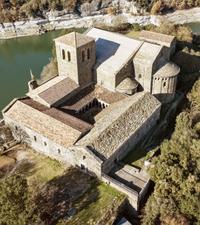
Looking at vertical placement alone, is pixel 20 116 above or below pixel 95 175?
above

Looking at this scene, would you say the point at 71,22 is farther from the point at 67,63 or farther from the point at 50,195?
the point at 50,195

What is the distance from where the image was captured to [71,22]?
74.3 metres

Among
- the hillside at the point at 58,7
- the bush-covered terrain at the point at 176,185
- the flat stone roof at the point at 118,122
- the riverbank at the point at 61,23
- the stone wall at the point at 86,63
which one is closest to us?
the bush-covered terrain at the point at 176,185

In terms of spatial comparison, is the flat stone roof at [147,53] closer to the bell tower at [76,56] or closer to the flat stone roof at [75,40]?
the bell tower at [76,56]

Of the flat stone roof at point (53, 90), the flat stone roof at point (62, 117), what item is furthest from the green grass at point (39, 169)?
the flat stone roof at point (53, 90)

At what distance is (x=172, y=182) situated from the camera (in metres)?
28.4

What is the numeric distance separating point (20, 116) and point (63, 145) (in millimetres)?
6419

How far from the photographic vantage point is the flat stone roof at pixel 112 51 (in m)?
38.3

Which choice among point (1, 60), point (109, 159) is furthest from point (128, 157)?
point (1, 60)

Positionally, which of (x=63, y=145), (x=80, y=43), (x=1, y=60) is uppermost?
(x=80, y=43)

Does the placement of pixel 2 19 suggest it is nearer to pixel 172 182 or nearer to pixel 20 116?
pixel 20 116

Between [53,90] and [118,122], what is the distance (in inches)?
348

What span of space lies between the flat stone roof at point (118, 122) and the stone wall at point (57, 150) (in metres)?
0.92

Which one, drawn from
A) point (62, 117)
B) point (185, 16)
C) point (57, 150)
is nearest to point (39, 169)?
point (57, 150)
